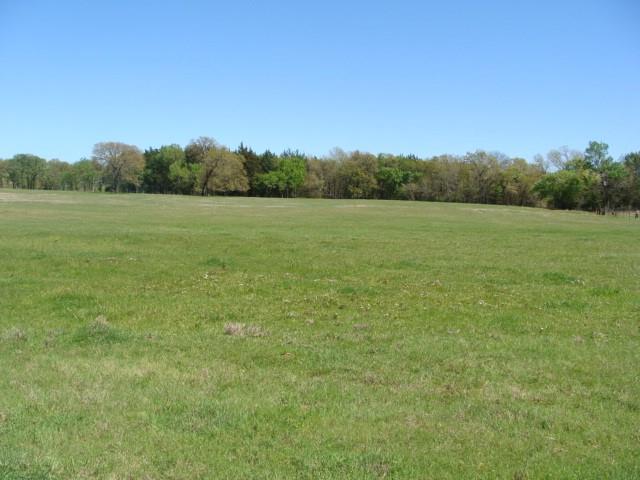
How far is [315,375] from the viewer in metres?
8.86

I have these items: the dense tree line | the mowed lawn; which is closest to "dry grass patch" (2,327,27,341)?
the mowed lawn

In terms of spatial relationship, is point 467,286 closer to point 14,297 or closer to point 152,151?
point 14,297

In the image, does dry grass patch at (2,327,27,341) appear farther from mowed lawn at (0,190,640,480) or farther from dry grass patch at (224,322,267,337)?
dry grass patch at (224,322,267,337)

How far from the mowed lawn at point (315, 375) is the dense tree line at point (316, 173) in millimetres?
125128

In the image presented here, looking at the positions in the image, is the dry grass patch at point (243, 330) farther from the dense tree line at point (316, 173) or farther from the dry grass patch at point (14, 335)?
the dense tree line at point (316, 173)

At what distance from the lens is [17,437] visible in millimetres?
6367

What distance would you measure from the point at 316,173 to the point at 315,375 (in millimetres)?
161507

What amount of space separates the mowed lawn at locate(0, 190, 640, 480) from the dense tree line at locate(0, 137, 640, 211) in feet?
411

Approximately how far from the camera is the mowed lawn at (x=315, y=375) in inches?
239

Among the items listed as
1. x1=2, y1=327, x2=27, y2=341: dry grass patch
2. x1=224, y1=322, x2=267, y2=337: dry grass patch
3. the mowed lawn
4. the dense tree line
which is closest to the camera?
the mowed lawn

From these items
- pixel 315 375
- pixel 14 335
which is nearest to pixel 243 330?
pixel 315 375

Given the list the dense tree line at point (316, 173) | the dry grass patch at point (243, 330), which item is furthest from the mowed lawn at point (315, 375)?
the dense tree line at point (316, 173)

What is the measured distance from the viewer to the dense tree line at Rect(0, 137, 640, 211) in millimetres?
147500

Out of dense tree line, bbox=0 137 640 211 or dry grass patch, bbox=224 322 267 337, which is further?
dense tree line, bbox=0 137 640 211
